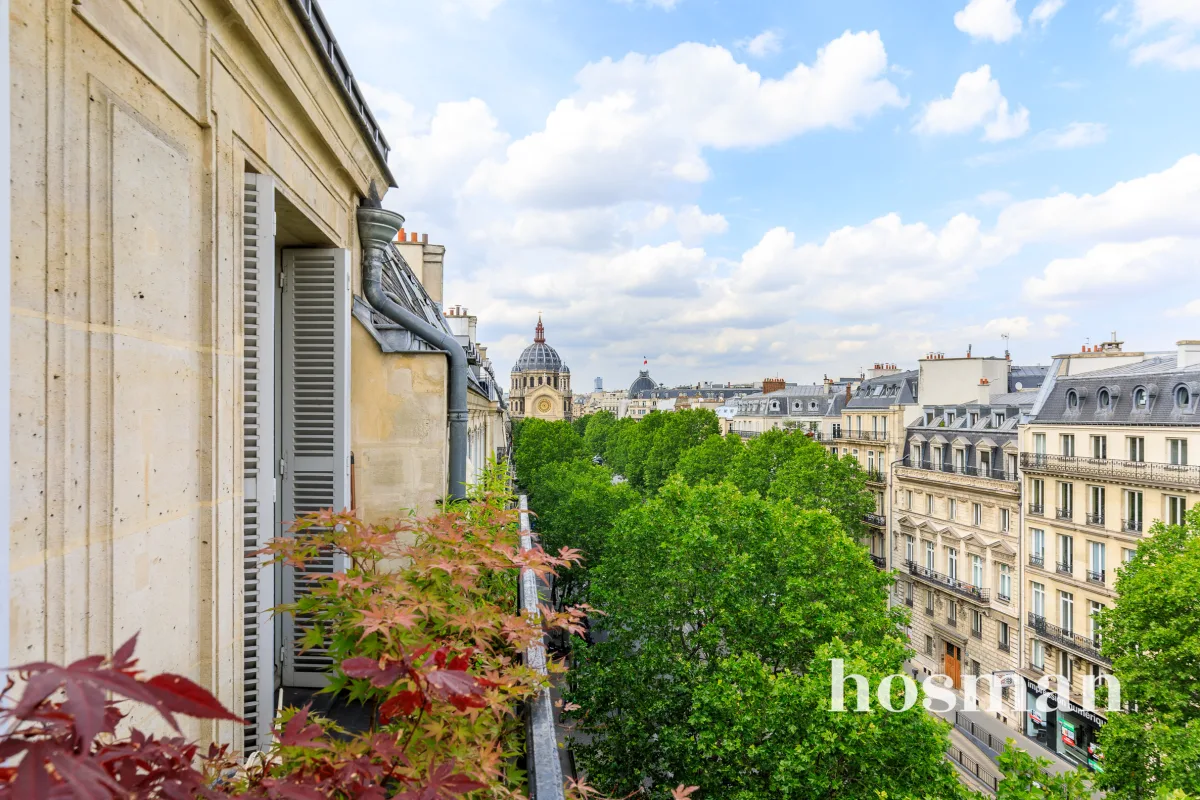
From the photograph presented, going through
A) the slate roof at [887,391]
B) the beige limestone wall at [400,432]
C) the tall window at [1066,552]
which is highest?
the slate roof at [887,391]

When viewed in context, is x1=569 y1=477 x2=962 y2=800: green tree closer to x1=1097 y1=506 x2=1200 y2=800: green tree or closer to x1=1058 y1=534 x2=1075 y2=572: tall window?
x1=1097 y1=506 x2=1200 y2=800: green tree

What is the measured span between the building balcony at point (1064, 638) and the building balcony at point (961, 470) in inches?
231

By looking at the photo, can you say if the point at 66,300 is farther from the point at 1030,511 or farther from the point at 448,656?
the point at 1030,511

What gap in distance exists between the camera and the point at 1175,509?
23188 mm

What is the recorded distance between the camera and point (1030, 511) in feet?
95.9

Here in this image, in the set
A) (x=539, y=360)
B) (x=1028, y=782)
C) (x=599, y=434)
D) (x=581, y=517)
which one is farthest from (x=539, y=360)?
(x=1028, y=782)

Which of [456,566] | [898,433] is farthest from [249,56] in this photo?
[898,433]

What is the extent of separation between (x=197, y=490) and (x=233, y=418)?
499 millimetres

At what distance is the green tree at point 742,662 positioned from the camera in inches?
471

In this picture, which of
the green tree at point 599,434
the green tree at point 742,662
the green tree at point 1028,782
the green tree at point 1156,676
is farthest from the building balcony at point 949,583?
the green tree at point 599,434

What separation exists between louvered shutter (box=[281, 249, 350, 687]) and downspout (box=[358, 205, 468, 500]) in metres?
1.03

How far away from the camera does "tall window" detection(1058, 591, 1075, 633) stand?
2679 cm

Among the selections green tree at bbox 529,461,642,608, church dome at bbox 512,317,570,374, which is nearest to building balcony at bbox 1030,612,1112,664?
green tree at bbox 529,461,642,608

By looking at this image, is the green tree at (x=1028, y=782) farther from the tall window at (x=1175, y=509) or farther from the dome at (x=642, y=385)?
the dome at (x=642, y=385)
